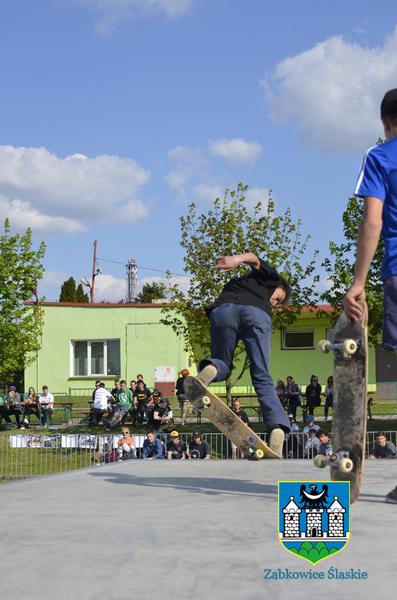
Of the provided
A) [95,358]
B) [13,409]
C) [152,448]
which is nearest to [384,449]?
[152,448]

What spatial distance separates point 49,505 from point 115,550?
1.18 metres

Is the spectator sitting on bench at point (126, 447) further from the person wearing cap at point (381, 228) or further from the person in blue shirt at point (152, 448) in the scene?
the person wearing cap at point (381, 228)

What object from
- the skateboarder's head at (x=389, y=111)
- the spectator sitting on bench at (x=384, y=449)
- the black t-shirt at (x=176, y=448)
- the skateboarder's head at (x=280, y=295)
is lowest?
the black t-shirt at (x=176, y=448)

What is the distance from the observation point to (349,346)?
12.8ft

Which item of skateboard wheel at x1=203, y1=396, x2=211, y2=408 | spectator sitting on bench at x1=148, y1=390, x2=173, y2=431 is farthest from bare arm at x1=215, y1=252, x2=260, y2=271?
spectator sitting on bench at x1=148, y1=390, x2=173, y2=431

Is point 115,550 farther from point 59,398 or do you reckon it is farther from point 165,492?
point 59,398

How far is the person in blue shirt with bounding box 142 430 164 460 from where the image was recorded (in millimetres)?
14182

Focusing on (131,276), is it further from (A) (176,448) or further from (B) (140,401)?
(A) (176,448)

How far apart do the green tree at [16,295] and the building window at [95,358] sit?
783 cm

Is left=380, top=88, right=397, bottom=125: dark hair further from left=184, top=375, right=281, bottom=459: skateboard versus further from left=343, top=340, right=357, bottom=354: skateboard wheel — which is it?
left=184, top=375, right=281, bottom=459: skateboard

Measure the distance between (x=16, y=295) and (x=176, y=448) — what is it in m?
16.1

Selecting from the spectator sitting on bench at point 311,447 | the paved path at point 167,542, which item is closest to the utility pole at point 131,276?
the spectator sitting on bench at point 311,447

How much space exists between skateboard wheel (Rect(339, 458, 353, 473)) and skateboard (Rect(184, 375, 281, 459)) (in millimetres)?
1950

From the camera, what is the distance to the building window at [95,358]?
37.3m
